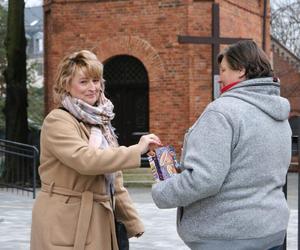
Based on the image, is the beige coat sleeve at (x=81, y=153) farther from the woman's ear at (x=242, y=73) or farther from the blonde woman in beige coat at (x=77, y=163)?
the woman's ear at (x=242, y=73)

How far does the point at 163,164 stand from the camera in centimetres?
312

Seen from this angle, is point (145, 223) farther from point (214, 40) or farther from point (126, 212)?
point (214, 40)

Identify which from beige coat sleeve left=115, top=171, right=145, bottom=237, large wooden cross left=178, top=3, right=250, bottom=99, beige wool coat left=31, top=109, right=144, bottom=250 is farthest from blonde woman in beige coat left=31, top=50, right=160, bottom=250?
large wooden cross left=178, top=3, right=250, bottom=99

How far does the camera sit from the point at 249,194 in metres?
2.89

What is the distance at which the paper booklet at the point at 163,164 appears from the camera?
3088mm

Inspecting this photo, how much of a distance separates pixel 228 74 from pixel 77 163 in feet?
2.87

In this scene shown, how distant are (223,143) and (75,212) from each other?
983 millimetres

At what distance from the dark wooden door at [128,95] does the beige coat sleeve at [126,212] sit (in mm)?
13644

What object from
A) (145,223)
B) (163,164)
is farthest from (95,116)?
(145,223)

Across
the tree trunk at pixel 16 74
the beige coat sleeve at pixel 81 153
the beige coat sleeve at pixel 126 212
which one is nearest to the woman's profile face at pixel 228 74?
the beige coat sleeve at pixel 81 153

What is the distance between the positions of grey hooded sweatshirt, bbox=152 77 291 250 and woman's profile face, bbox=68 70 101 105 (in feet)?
2.41

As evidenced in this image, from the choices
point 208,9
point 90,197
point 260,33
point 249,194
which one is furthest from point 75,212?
point 260,33

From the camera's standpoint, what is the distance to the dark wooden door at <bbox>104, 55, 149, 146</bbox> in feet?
57.6

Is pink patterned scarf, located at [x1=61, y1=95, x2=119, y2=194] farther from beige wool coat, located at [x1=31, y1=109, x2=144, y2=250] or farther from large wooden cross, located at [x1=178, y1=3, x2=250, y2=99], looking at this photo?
large wooden cross, located at [x1=178, y1=3, x2=250, y2=99]
